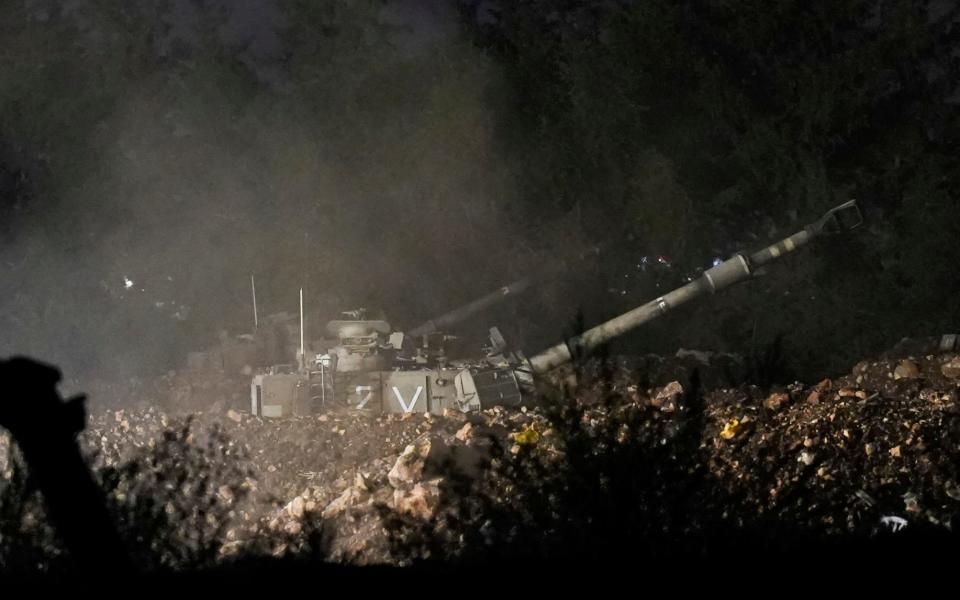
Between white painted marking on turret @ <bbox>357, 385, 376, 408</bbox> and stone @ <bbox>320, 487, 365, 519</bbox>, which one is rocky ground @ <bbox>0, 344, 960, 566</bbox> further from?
white painted marking on turret @ <bbox>357, 385, 376, 408</bbox>

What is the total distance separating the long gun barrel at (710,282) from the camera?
14.7m

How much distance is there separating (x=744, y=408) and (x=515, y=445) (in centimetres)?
249

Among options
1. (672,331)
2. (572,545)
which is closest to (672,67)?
(672,331)

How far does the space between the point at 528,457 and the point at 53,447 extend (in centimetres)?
336

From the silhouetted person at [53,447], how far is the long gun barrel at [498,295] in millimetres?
15699

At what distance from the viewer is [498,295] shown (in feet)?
65.1

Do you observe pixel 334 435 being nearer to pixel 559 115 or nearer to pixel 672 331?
pixel 672 331

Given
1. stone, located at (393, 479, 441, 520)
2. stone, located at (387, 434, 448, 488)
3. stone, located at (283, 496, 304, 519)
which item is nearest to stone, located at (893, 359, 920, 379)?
stone, located at (387, 434, 448, 488)

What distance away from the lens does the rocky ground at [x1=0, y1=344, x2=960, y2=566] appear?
734 cm

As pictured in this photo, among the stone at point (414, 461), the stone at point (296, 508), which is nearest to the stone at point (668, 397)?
the stone at point (414, 461)

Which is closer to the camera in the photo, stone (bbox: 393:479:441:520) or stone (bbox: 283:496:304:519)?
stone (bbox: 393:479:441:520)

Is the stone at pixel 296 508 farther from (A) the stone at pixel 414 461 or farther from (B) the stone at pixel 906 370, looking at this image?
(B) the stone at pixel 906 370

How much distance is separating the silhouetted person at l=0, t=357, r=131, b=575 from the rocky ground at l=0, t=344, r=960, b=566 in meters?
1.87

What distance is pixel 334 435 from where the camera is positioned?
12.0 meters
